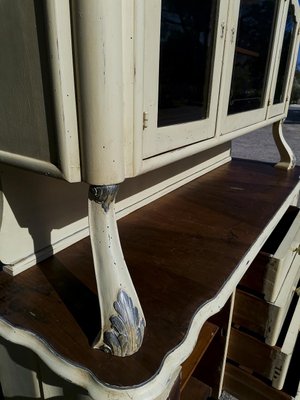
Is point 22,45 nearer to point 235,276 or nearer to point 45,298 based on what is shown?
point 45,298

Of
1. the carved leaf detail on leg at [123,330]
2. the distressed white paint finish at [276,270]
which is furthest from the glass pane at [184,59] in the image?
the distressed white paint finish at [276,270]

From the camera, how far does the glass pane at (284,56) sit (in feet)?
3.24

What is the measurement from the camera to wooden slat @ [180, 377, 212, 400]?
86 centimetres

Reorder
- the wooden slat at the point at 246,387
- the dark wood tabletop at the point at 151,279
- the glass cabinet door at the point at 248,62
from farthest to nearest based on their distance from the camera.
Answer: the wooden slat at the point at 246,387, the glass cabinet door at the point at 248,62, the dark wood tabletop at the point at 151,279

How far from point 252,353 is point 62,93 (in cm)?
88

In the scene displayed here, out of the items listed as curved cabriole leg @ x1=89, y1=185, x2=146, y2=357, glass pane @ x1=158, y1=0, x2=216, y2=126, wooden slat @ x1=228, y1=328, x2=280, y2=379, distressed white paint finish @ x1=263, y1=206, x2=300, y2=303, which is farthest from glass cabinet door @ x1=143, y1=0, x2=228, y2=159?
wooden slat @ x1=228, y1=328, x2=280, y2=379

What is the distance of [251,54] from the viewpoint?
0.81 meters

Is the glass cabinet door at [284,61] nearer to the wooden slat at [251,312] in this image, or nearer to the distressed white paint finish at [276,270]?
the distressed white paint finish at [276,270]

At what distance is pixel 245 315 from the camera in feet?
2.85

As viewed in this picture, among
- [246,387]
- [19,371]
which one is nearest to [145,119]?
[19,371]

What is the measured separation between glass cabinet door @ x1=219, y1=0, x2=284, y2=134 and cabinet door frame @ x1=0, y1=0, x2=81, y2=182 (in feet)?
1.35

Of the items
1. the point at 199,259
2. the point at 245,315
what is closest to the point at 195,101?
the point at 199,259

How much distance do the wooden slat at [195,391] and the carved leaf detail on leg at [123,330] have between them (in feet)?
1.83

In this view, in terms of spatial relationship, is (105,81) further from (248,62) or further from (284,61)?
(284,61)
